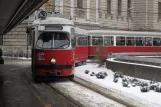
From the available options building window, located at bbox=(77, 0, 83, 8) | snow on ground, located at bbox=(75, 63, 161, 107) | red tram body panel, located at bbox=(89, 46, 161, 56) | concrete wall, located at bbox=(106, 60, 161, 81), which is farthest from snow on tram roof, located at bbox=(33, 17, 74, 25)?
building window, located at bbox=(77, 0, 83, 8)

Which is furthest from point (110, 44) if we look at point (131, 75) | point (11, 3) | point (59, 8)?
point (11, 3)

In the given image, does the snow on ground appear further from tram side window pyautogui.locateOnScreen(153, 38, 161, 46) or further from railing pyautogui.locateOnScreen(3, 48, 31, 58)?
railing pyautogui.locateOnScreen(3, 48, 31, 58)

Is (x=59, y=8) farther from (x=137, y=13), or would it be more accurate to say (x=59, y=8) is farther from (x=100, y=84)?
(x=100, y=84)

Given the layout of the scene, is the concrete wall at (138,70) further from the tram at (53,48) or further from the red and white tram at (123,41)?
the red and white tram at (123,41)

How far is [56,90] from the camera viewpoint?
16531 mm

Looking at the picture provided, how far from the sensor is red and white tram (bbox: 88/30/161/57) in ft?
140

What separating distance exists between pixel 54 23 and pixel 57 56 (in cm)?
178

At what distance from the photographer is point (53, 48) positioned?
1933cm

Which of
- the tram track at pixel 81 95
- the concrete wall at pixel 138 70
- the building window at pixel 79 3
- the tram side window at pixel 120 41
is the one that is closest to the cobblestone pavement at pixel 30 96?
the tram track at pixel 81 95

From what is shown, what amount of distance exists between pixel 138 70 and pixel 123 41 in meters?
25.2

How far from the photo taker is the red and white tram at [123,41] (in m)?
42.5

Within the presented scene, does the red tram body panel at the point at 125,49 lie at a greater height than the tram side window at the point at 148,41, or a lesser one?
lesser

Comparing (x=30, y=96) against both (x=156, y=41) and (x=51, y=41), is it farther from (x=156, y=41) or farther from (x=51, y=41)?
(x=156, y=41)

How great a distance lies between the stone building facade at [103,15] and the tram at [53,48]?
28712 millimetres
